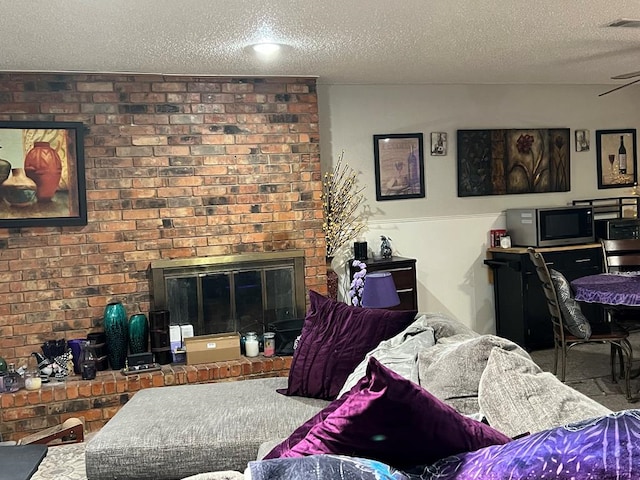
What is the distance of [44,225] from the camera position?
166 inches

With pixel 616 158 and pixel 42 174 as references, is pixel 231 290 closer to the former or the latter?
pixel 42 174

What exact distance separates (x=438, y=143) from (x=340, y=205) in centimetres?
110

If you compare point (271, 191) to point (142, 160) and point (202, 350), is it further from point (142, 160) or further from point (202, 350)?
point (202, 350)

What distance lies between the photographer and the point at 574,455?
3.33ft

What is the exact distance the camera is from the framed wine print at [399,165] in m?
5.34

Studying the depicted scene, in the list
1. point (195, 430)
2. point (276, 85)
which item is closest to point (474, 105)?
point (276, 85)

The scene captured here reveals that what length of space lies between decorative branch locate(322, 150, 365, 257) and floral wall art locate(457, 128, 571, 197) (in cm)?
103

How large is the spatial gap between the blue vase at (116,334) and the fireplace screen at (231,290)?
27 centimetres

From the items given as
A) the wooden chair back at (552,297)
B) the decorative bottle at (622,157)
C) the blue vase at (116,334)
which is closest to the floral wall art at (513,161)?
the decorative bottle at (622,157)

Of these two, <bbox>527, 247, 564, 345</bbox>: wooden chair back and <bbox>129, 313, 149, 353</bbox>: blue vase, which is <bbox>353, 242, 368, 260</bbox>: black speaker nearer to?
<bbox>527, 247, 564, 345</bbox>: wooden chair back

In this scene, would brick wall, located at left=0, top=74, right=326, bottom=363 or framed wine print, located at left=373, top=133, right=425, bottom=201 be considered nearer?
brick wall, located at left=0, top=74, right=326, bottom=363

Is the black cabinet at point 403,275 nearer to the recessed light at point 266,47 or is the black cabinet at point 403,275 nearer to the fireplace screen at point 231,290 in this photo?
the fireplace screen at point 231,290

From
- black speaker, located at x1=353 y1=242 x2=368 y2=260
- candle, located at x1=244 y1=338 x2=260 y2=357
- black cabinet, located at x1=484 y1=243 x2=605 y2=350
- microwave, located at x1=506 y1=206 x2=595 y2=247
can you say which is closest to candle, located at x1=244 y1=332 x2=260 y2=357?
candle, located at x1=244 y1=338 x2=260 y2=357

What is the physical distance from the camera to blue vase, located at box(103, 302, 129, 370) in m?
4.18
